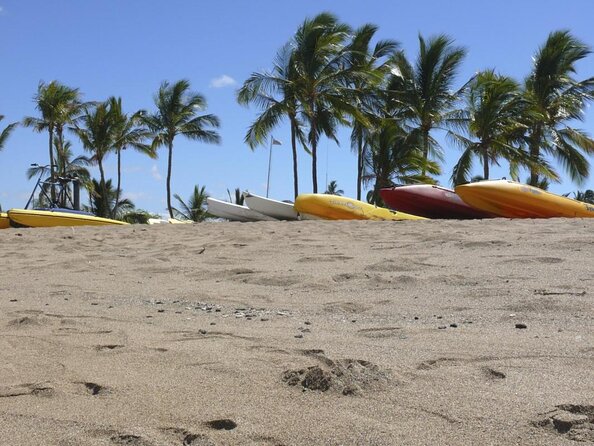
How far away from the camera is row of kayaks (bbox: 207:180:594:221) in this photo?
33.2 feet

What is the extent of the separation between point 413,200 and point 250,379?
982 cm

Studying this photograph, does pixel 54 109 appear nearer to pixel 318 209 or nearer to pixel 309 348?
pixel 318 209

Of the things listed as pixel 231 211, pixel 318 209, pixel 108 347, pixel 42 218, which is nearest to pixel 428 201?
pixel 318 209

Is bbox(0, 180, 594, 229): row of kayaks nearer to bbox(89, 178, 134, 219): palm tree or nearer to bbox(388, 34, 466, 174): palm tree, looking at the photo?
bbox(388, 34, 466, 174): palm tree

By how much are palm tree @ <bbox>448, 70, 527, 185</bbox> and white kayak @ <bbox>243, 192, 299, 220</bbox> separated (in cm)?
1334

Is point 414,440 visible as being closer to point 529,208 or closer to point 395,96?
point 529,208

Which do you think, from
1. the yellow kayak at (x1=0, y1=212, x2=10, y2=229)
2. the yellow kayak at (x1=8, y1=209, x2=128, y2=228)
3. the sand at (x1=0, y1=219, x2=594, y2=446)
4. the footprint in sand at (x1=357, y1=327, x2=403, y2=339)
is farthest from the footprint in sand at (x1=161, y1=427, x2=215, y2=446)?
the yellow kayak at (x1=0, y1=212, x2=10, y2=229)

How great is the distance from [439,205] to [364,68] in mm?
14011

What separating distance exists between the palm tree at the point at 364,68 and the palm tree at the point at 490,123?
10.8 ft

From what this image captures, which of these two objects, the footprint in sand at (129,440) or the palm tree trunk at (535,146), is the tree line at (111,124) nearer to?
the palm tree trunk at (535,146)

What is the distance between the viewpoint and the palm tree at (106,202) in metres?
32.0

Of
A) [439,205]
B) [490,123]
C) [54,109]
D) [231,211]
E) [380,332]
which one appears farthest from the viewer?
[54,109]

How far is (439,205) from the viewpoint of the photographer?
11555 millimetres

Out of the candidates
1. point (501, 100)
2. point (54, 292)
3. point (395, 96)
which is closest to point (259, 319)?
point (54, 292)
